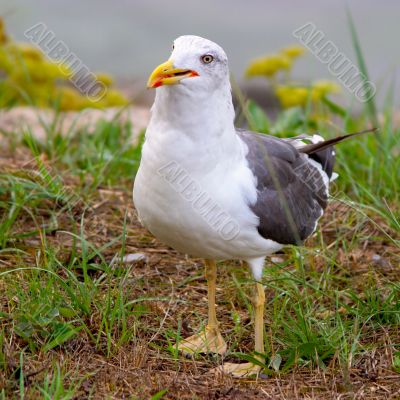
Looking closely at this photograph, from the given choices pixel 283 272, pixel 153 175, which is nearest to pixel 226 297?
pixel 283 272

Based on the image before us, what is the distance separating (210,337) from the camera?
3820mm

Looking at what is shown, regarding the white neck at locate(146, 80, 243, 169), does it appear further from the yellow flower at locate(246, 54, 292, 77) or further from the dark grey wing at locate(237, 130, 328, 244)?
the yellow flower at locate(246, 54, 292, 77)

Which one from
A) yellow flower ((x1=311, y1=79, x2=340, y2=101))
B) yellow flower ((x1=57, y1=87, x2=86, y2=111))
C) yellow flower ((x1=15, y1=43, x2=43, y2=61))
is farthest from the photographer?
yellow flower ((x1=57, y1=87, x2=86, y2=111))

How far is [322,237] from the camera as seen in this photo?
15.5 feet

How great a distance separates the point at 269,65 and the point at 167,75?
124 inches

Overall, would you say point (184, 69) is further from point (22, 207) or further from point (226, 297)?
point (22, 207)

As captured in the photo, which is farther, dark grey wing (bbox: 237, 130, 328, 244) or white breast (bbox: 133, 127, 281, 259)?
dark grey wing (bbox: 237, 130, 328, 244)

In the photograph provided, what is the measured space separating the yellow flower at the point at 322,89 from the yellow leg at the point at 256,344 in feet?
8.46

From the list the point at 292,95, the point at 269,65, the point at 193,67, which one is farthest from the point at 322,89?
the point at 193,67

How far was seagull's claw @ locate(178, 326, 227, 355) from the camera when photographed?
3.73 meters

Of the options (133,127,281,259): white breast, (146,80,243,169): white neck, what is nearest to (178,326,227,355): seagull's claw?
(133,127,281,259): white breast

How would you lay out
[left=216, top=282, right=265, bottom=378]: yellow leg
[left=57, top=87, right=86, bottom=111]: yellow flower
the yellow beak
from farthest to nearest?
[left=57, top=87, right=86, bottom=111]: yellow flower, [left=216, top=282, right=265, bottom=378]: yellow leg, the yellow beak

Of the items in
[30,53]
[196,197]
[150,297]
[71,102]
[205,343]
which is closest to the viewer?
[196,197]

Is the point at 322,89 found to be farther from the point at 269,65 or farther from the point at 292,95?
the point at 269,65
